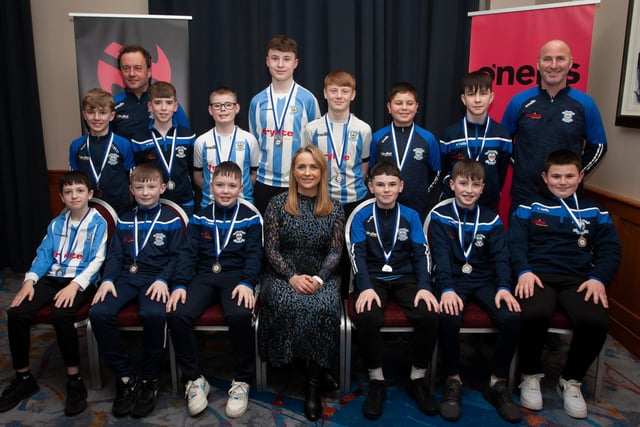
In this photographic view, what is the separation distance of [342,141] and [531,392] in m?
1.77

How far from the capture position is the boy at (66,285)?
99.3 inches

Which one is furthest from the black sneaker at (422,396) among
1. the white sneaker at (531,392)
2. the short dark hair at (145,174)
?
the short dark hair at (145,174)

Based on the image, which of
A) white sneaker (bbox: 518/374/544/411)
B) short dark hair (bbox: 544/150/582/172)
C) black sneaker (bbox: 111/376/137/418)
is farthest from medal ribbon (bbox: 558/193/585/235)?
black sneaker (bbox: 111/376/137/418)

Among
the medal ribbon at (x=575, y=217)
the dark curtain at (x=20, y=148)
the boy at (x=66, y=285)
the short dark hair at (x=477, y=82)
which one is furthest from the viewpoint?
the dark curtain at (x=20, y=148)

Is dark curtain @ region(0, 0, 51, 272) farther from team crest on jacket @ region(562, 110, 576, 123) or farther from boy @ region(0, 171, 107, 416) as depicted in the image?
team crest on jacket @ region(562, 110, 576, 123)

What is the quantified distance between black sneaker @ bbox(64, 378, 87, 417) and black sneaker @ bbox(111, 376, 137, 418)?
0.16 metres

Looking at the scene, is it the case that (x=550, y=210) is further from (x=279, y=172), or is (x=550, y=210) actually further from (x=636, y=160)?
(x=279, y=172)

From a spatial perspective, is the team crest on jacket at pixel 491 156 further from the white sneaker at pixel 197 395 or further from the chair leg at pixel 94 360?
the chair leg at pixel 94 360

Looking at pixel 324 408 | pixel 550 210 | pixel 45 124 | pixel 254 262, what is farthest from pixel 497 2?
pixel 45 124

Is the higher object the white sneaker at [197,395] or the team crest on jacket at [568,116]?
the team crest on jacket at [568,116]

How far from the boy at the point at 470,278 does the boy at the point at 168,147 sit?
5.35ft

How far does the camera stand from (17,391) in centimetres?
258

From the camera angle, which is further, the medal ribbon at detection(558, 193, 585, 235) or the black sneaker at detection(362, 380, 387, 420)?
the medal ribbon at detection(558, 193, 585, 235)

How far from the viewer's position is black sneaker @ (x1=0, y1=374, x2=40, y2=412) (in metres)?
2.53
